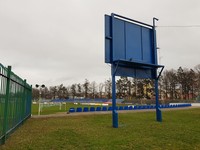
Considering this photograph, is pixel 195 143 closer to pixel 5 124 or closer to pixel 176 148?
pixel 176 148

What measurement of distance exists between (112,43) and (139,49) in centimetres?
276

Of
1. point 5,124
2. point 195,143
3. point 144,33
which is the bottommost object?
point 195,143

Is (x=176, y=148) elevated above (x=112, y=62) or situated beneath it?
situated beneath

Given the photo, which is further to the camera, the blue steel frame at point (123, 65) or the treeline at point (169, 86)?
the treeline at point (169, 86)

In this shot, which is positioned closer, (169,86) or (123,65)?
(123,65)

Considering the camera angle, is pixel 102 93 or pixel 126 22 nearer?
pixel 126 22

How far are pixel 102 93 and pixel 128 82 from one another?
92.0 ft

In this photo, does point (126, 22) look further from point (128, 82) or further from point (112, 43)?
point (128, 82)

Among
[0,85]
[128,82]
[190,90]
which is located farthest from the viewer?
[128,82]

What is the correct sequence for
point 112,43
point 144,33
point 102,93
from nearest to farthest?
point 112,43, point 144,33, point 102,93

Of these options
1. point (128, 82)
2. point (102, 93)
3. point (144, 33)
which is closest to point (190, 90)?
point (128, 82)

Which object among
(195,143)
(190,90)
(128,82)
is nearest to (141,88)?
(128,82)

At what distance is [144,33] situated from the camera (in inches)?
627

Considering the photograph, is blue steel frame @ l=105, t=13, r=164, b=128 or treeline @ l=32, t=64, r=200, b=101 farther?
treeline @ l=32, t=64, r=200, b=101
